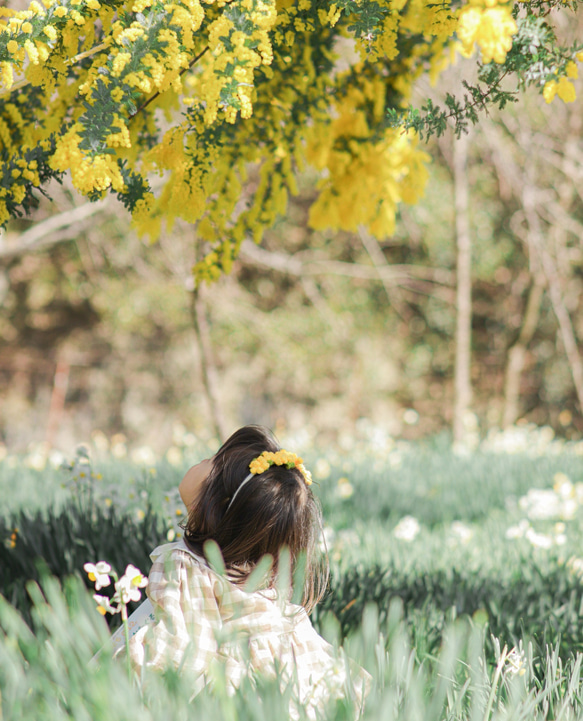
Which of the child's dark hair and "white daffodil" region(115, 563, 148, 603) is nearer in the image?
"white daffodil" region(115, 563, 148, 603)

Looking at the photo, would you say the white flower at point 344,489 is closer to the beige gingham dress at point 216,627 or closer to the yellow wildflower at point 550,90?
the beige gingham dress at point 216,627

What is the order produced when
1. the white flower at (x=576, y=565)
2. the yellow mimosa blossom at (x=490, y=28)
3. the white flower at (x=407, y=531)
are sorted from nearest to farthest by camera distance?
the yellow mimosa blossom at (x=490, y=28) → the white flower at (x=576, y=565) → the white flower at (x=407, y=531)

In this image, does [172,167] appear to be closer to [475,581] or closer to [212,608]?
[212,608]

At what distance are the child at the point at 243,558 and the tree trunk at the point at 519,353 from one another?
6.60m

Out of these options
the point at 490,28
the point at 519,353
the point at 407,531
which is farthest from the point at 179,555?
the point at 519,353

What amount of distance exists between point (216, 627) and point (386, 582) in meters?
1.21

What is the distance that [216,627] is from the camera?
4.41ft

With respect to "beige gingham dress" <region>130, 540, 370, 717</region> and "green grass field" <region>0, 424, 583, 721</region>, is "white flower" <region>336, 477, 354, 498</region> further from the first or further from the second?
"beige gingham dress" <region>130, 540, 370, 717</region>

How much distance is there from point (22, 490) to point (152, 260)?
15.8 ft

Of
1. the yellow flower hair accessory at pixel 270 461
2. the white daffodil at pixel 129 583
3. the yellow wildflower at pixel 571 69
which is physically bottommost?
the white daffodil at pixel 129 583

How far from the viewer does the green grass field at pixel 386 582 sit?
1.06m

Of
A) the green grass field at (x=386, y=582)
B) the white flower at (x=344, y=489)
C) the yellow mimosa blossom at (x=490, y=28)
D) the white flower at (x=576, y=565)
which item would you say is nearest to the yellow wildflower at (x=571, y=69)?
the yellow mimosa blossom at (x=490, y=28)

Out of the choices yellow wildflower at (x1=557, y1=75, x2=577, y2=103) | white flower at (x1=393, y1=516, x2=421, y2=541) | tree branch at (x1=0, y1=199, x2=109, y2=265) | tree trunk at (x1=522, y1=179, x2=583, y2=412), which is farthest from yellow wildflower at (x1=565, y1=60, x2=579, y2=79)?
tree trunk at (x1=522, y1=179, x2=583, y2=412)

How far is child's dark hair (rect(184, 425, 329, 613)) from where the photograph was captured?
1.53 m
